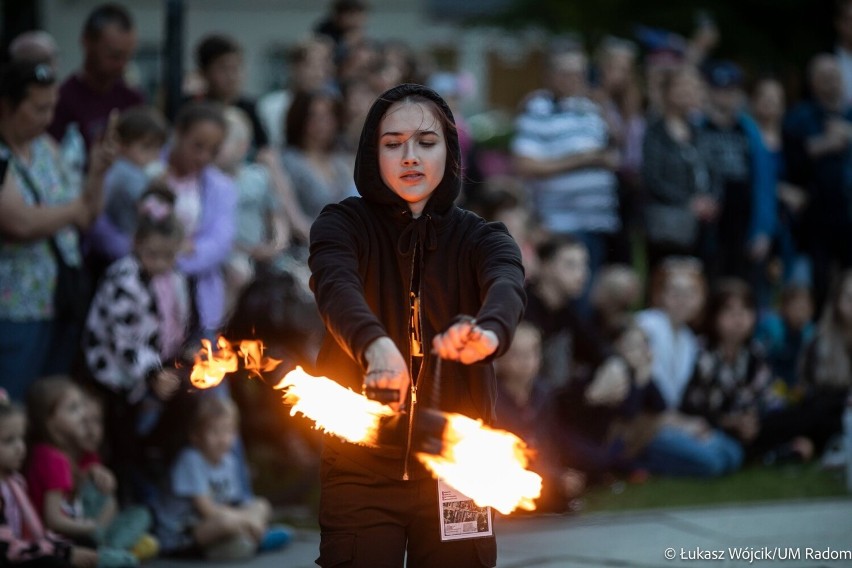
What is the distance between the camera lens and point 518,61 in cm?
3253

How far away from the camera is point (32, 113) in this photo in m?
6.14

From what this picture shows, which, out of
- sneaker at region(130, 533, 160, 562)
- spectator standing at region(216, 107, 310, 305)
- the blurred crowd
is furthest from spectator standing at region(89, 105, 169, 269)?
sneaker at region(130, 533, 160, 562)

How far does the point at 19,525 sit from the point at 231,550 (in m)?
1.07

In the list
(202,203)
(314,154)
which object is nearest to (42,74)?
(202,203)

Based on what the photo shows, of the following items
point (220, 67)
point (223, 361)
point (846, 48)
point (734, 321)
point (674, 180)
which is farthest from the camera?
point (846, 48)

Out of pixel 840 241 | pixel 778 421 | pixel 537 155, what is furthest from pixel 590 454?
pixel 840 241

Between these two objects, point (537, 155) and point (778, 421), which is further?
point (537, 155)

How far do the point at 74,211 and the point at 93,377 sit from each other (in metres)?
0.78

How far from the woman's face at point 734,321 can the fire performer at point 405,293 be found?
4905 millimetres

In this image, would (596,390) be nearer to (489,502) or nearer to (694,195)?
(694,195)

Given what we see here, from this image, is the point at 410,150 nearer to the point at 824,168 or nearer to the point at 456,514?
the point at 456,514

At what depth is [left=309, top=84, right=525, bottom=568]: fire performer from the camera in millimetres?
3672

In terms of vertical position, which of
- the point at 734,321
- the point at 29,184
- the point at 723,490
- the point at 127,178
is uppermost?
the point at 127,178

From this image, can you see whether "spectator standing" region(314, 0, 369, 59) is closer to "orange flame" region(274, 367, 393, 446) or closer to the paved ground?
the paved ground
